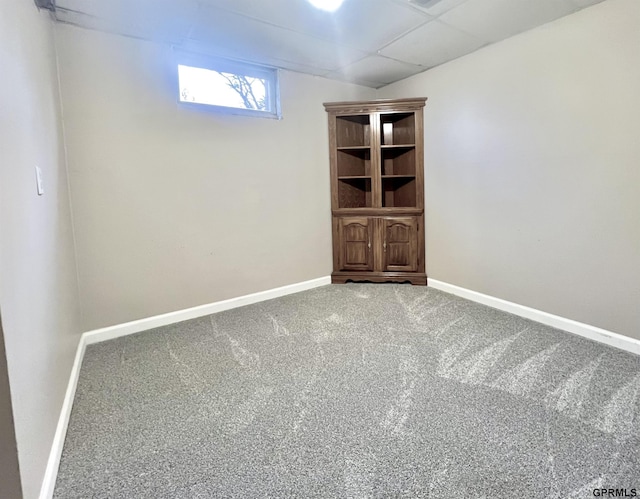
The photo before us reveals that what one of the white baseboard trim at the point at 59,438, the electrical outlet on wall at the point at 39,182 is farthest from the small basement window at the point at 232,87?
the white baseboard trim at the point at 59,438

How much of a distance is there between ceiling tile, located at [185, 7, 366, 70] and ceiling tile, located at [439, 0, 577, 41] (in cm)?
90

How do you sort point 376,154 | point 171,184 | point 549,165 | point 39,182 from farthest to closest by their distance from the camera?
point 376,154
point 171,184
point 549,165
point 39,182

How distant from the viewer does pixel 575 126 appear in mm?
2463

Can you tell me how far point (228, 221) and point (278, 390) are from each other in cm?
184

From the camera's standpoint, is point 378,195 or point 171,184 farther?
point 378,195

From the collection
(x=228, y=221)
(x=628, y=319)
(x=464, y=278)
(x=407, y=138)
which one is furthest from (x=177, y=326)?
(x=628, y=319)

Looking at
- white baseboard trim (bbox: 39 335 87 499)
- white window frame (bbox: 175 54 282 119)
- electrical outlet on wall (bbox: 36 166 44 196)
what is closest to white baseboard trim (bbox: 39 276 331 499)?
white baseboard trim (bbox: 39 335 87 499)

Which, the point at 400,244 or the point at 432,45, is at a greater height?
the point at 432,45

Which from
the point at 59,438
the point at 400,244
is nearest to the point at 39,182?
the point at 59,438

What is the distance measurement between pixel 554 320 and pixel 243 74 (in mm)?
3516

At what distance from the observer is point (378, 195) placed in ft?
12.7

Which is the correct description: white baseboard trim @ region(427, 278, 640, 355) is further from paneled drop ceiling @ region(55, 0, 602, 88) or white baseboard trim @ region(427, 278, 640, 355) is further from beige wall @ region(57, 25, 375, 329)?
paneled drop ceiling @ region(55, 0, 602, 88)

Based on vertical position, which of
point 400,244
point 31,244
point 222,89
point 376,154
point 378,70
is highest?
point 378,70

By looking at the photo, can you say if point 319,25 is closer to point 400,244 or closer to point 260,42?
point 260,42
